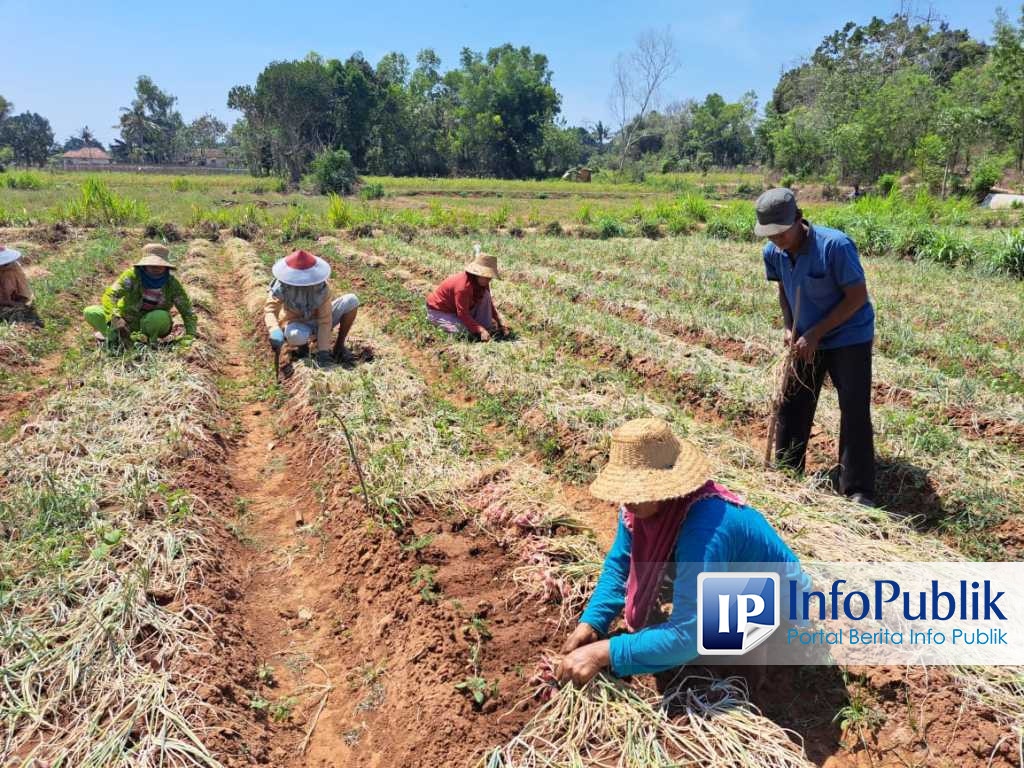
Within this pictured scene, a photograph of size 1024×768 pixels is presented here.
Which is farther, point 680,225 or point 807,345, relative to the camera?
point 680,225

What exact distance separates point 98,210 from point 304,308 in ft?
48.6

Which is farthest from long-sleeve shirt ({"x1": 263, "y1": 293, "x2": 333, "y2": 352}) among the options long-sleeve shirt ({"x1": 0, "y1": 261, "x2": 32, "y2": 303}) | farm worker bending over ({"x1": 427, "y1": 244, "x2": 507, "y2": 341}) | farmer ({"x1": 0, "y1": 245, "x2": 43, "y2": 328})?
long-sleeve shirt ({"x1": 0, "y1": 261, "x2": 32, "y2": 303})

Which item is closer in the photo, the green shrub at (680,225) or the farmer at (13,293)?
the farmer at (13,293)

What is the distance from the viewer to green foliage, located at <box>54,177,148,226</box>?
16875 millimetres

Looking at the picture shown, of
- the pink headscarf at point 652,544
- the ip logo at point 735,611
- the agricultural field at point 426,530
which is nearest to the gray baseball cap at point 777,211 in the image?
the agricultural field at point 426,530

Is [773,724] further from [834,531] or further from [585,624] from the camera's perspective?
[834,531]

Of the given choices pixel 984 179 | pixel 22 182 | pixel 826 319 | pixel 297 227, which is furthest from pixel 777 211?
pixel 22 182

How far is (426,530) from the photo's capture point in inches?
138

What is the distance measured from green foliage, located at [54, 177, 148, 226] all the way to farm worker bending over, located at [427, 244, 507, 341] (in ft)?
47.1

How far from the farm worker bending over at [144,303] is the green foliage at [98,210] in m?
13.4

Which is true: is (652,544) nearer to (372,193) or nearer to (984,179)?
(984,179)

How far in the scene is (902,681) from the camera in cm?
239

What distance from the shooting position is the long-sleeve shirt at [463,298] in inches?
267

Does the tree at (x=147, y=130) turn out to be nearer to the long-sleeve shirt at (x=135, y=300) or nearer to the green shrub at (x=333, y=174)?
the green shrub at (x=333, y=174)
